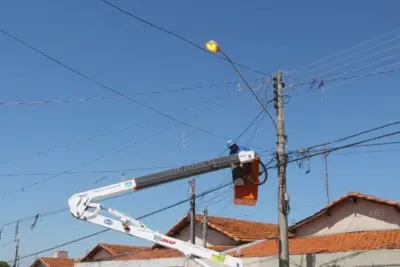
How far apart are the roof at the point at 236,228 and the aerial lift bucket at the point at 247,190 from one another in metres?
13.8

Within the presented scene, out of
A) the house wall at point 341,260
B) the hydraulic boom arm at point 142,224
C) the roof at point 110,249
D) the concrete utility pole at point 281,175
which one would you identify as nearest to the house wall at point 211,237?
the roof at point 110,249

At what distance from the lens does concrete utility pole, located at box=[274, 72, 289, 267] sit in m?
14.6

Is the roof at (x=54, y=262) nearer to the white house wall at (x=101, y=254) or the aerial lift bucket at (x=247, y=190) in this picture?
the white house wall at (x=101, y=254)

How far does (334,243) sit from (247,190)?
848cm

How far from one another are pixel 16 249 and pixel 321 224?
33638 mm

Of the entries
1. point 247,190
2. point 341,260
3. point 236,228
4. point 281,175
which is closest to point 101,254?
point 236,228

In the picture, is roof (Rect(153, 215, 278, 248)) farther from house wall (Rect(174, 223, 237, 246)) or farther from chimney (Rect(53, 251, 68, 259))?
chimney (Rect(53, 251, 68, 259))

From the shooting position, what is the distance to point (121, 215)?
41.9 feet

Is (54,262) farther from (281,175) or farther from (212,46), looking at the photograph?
(212,46)

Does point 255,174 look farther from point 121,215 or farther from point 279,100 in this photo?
point 279,100

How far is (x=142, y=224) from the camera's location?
1282 centimetres

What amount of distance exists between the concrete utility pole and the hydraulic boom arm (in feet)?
7.77

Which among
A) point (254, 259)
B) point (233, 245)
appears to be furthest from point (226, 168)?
point (233, 245)

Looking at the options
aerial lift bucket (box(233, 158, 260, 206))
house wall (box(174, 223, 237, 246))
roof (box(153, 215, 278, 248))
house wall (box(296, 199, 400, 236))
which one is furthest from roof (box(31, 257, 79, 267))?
aerial lift bucket (box(233, 158, 260, 206))
